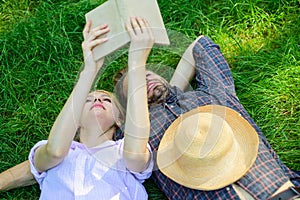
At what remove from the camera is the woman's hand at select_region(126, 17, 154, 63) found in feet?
6.97

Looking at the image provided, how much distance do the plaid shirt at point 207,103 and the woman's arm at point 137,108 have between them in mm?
216

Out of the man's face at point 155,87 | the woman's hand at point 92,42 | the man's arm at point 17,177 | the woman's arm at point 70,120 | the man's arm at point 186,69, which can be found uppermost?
the woman's hand at point 92,42

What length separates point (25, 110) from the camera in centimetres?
304

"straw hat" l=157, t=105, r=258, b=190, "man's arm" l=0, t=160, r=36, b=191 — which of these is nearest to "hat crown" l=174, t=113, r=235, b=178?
"straw hat" l=157, t=105, r=258, b=190

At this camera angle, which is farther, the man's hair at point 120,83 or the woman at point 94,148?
the man's hair at point 120,83

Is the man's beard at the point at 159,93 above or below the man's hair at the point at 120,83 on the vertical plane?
below

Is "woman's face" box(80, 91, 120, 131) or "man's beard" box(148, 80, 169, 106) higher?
"woman's face" box(80, 91, 120, 131)

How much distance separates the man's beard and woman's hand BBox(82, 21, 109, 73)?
439mm

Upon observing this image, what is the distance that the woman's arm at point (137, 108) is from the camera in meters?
2.26

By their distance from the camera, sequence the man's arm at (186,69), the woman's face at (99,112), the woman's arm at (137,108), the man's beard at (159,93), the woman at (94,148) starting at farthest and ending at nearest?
1. the man's arm at (186,69)
2. the man's beard at (159,93)
3. the woman's face at (99,112)
4. the woman at (94,148)
5. the woman's arm at (137,108)

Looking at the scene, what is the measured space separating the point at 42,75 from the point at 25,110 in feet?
0.73

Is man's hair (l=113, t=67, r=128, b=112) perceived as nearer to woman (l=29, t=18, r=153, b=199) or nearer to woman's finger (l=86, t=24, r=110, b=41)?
woman (l=29, t=18, r=153, b=199)

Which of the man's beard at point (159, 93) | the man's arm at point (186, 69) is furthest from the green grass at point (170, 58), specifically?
the man's beard at point (159, 93)

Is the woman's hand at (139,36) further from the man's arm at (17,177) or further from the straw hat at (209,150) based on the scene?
the man's arm at (17,177)
